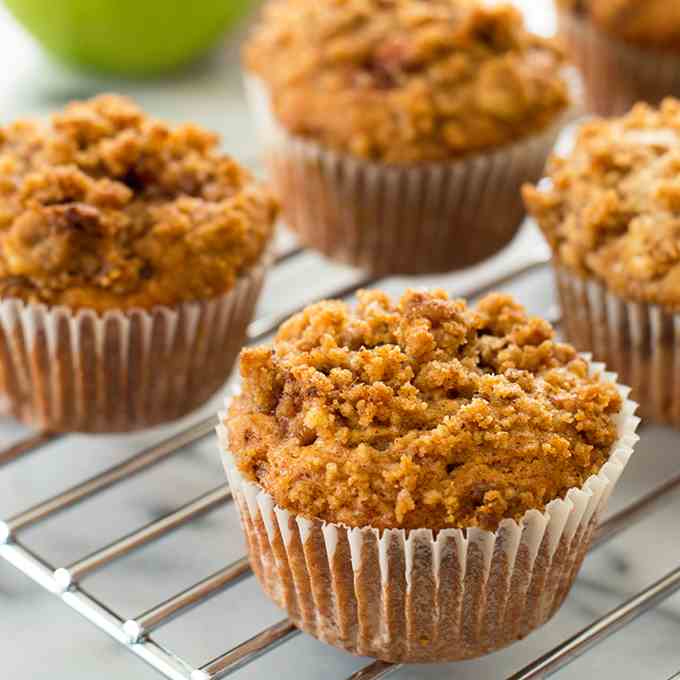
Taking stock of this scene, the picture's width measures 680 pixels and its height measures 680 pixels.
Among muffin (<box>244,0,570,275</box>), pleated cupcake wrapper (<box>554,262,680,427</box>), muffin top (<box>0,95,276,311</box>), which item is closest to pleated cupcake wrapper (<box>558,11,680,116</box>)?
muffin (<box>244,0,570,275</box>)

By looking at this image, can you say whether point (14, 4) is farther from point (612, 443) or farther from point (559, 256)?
point (612, 443)

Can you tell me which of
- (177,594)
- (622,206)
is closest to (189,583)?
(177,594)

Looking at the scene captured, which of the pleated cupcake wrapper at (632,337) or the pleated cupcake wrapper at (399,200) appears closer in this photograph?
the pleated cupcake wrapper at (632,337)

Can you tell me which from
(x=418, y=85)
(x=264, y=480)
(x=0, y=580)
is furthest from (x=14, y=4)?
(x=264, y=480)

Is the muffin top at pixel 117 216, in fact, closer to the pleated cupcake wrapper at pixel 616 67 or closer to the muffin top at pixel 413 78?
the muffin top at pixel 413 78

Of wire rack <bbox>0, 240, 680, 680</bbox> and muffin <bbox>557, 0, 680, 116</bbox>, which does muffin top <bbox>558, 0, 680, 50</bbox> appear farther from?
wire rack <bbox>0, 240, 680, 680</bbox>

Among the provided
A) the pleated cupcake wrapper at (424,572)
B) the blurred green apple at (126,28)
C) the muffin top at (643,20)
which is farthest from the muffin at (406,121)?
the pleated cupcake wrapper at (424,572)
